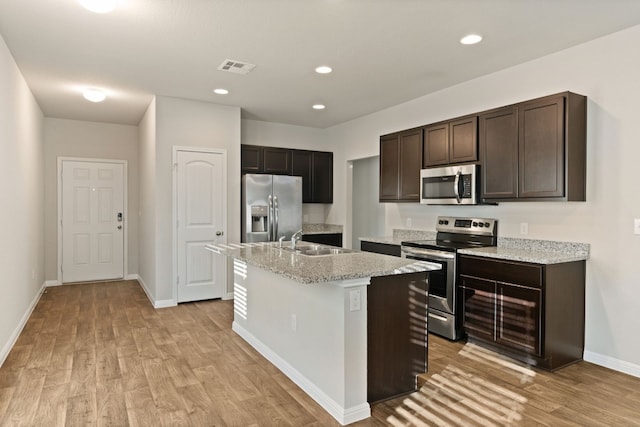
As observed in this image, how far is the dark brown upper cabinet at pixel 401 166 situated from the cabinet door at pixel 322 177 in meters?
1.78

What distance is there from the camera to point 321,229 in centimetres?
686

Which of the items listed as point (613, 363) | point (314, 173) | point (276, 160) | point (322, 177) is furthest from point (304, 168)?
point (613, 363)

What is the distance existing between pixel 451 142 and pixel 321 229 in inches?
127

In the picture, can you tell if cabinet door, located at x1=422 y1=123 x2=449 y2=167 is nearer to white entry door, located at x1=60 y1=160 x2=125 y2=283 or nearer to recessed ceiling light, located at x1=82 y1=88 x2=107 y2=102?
recessed ceiling light, located at x1=82 y1=88 x2=107 y2=102

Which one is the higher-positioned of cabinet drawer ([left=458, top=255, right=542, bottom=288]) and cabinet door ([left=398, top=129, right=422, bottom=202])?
cabinet door ([left=398, top=129, right=422, bottom=202])

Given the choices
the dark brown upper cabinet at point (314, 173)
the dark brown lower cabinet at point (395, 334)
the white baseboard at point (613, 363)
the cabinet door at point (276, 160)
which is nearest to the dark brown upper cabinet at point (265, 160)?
the cabinet door at point (276, 160)

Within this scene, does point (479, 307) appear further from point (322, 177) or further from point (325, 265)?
point (322, 177)

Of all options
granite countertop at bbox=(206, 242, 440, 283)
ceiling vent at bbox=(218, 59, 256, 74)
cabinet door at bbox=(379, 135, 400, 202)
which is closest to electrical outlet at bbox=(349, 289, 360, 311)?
granite countertop at bbox=(206, 242, 440, 283)

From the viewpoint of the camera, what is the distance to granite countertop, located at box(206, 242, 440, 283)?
89.2 inches

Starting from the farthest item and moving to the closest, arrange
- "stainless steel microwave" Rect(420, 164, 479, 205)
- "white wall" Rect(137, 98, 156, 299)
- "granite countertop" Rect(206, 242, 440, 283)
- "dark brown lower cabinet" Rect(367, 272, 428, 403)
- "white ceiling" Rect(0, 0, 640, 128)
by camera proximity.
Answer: "white wall" Rect(137, 98, 156, 299)
"stainless steel microwave" Rect(420, 164, 479, 205)
"white ceiling" Rect(0, 0, 640, 128)
"dark brown lower cabinet" Rect(367, 272, 428, 403)
"granite countertop" Rect(206, 242, 440, 283)

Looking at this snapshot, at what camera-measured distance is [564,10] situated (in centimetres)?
277

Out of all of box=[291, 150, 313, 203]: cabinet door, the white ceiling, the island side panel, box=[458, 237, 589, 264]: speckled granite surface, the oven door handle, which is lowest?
the island side panel

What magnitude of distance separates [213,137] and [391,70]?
2.55 metres

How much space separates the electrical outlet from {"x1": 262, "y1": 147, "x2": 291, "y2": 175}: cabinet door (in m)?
4.11
